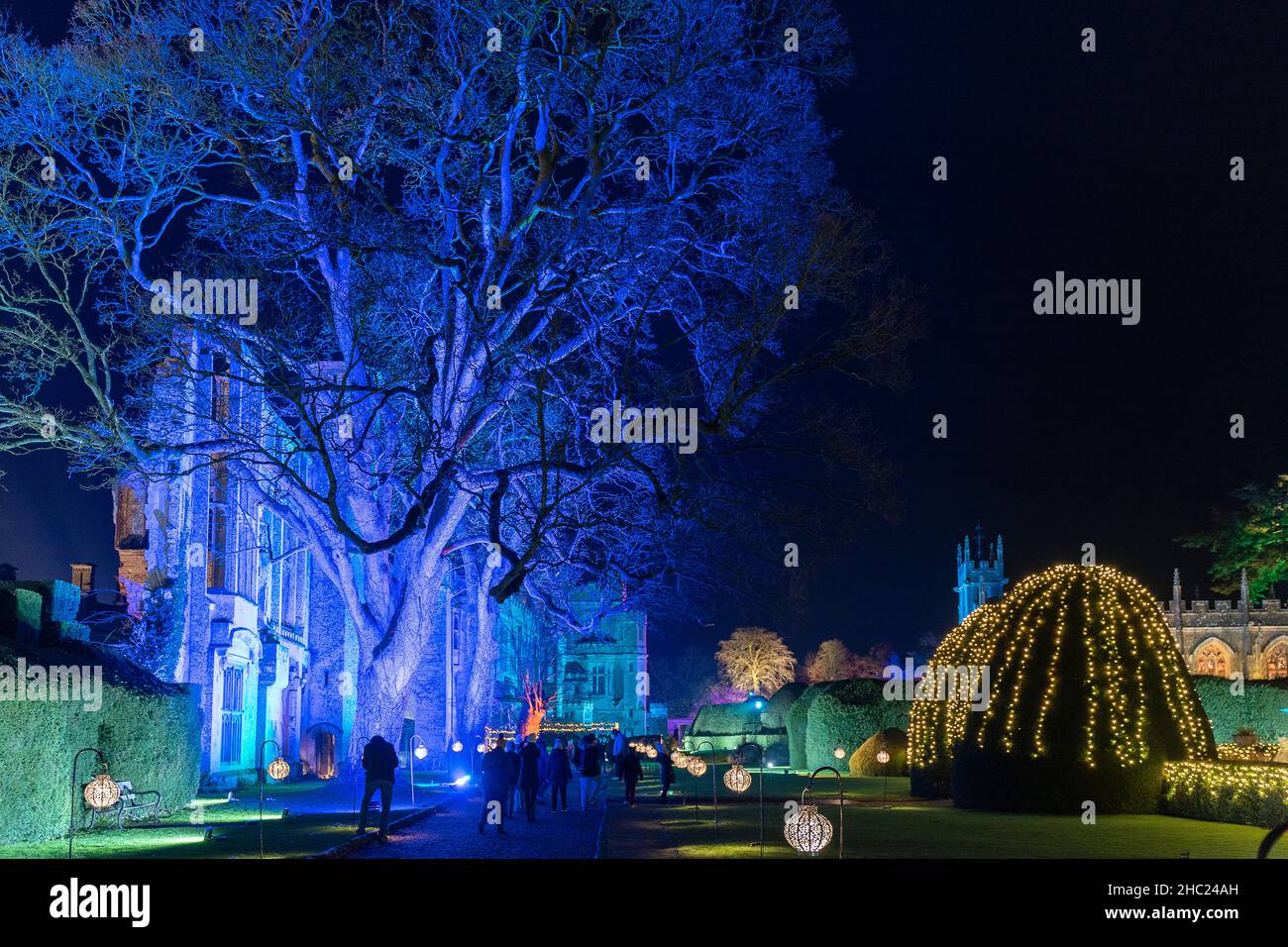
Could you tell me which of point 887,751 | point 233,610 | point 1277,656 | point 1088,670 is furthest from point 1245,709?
point 1277,656

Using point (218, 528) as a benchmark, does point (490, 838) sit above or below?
below

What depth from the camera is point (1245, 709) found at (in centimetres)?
4203

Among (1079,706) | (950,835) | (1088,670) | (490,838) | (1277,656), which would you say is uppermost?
(1088,670)

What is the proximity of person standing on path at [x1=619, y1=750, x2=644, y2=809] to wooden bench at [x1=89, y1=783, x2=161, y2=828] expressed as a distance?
977cm

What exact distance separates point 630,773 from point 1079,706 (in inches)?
408

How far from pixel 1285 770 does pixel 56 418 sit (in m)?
21.9

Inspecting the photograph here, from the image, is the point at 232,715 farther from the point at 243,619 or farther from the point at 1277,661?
the point at 1277,661

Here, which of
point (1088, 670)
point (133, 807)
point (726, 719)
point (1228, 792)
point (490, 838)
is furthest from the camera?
point (726, 719)

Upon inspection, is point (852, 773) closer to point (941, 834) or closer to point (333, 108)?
point (941, 834)

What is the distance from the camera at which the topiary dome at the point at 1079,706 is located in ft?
78.5

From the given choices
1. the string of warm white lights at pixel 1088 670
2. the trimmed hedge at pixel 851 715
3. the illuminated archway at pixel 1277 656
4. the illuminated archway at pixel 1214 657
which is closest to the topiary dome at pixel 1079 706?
the string of warm white lights at pixel 1088 670

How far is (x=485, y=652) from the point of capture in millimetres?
37938

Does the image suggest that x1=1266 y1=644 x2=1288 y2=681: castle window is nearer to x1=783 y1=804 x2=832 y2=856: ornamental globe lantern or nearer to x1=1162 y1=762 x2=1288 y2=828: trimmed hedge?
x1=1162 y1=762 x2=1288 y2=828: trimmed hedge
